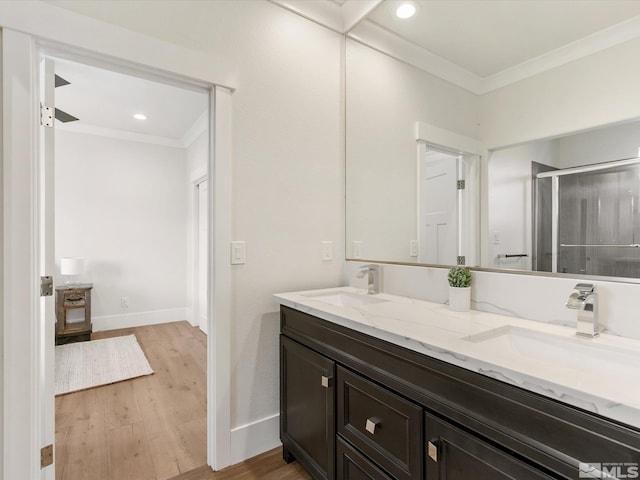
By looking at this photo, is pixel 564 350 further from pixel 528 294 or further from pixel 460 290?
pixel 460 290

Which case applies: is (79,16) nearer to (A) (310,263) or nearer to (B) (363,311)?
(A) (310,263)

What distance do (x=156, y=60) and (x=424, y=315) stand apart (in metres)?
1.66

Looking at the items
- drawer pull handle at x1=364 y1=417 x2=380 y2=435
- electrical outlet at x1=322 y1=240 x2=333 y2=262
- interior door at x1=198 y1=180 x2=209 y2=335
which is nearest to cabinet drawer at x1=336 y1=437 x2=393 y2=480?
drawer pull handle at x1=364 y1=417 x2=380 y2=435

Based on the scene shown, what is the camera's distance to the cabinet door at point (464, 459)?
77 centimetres

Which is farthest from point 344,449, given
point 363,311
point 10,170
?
point 10,170

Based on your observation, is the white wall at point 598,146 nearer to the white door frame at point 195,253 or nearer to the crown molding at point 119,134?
the white door frame at point 195,253

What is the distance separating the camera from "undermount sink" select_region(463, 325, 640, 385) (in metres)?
0.90

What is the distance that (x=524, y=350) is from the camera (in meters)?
1.13

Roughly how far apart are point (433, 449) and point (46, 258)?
167cm

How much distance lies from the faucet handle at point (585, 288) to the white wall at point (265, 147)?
1323mm

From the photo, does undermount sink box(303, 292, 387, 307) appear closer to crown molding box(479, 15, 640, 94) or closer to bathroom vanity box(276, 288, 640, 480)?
bathroom vanity box(276, 288, 640, 480)

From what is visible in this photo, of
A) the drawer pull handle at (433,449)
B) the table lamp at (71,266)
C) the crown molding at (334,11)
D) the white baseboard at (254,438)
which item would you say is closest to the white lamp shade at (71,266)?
the table lamp at (71,266)

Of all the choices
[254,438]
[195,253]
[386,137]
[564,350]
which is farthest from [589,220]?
[195,253]

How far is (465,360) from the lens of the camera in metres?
0.87
